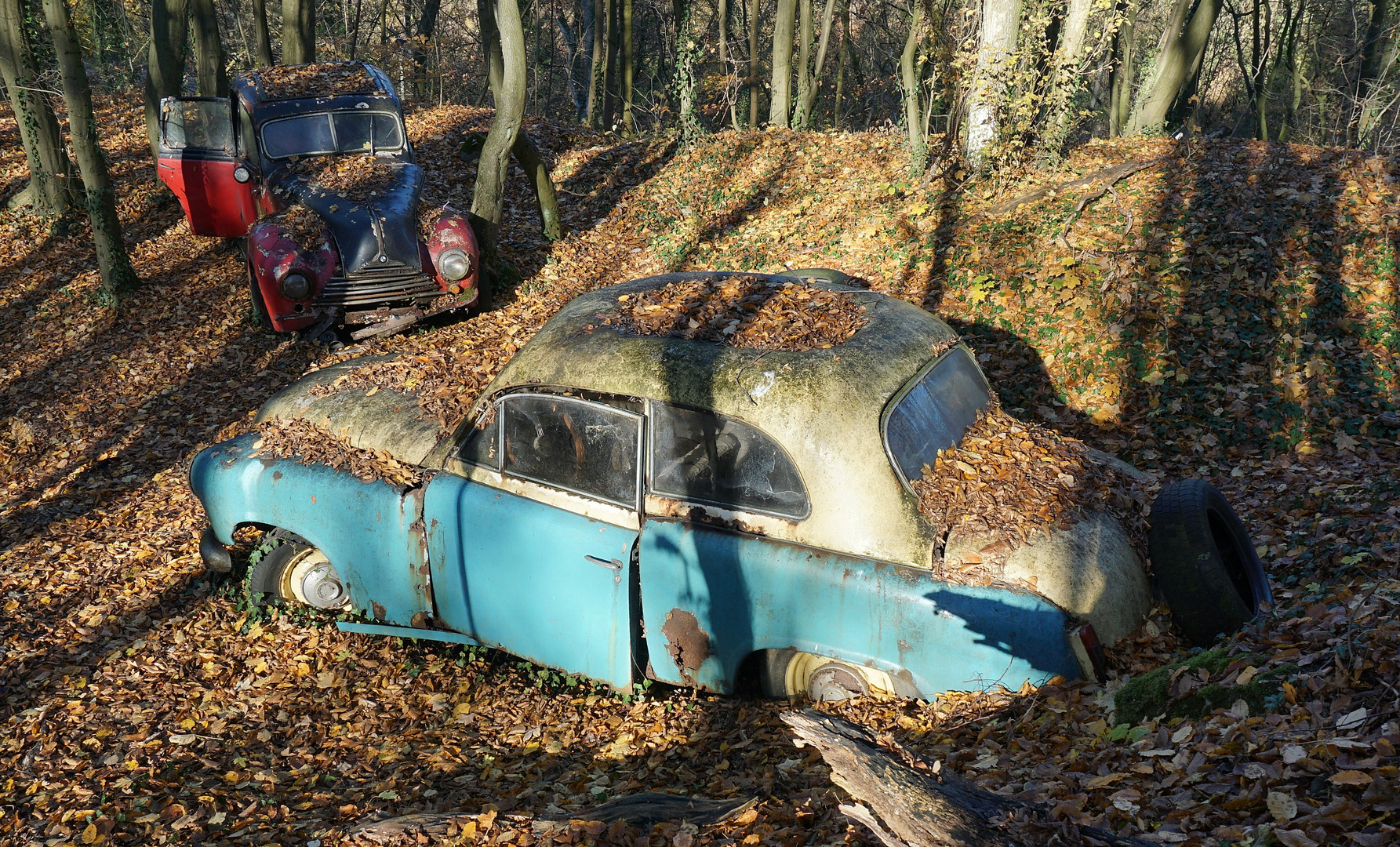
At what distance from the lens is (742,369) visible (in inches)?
157

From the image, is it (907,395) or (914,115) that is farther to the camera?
(914,115)

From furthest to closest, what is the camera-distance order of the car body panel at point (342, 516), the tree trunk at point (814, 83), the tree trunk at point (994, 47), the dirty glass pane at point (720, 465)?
the tree trunk at point (814, 83) < the tree trunk at point (994, 47) < the car body panel at point (342, 516) < the dirty glass pane at point (720, 465)

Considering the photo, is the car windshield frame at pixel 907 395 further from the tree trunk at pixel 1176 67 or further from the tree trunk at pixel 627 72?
the tree trunk at pixel 627 72

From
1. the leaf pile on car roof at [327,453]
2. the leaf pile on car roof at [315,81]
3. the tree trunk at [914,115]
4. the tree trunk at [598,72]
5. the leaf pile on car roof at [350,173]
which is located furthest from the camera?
the tree trunk at [598,72]

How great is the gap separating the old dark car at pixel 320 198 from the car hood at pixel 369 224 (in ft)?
0.04

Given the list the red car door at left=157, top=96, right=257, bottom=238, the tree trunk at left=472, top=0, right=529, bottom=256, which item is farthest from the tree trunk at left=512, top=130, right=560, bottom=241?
the red car door at left=157, top=96, right=257, bottom=238

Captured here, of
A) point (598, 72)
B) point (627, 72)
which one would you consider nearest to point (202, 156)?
point (627, 72)

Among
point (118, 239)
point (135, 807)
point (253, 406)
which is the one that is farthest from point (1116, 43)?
point (135, 807)

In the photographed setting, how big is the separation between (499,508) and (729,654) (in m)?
1.32

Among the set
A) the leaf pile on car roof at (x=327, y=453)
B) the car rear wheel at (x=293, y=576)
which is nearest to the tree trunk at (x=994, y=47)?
the leaf pile on car roof at (x=327, y=453)

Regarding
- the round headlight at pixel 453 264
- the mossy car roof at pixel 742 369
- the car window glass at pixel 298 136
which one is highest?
the car window glass at pixel 298 136

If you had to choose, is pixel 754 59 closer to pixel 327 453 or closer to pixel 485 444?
pixel 327 453

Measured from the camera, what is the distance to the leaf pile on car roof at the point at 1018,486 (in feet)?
12.2

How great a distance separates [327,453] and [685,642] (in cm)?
240
